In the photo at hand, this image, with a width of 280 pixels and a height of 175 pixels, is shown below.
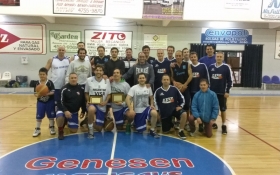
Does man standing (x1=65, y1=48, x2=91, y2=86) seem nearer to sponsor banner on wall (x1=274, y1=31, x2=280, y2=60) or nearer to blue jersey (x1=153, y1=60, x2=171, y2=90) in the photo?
blue jersey (x1=153, y1=60, x2=171, y2=90)

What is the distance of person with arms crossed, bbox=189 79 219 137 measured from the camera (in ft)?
15.0

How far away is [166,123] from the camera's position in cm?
471

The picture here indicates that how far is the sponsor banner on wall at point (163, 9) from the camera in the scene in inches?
373

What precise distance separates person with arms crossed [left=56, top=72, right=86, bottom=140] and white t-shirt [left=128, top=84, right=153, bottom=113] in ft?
2.98

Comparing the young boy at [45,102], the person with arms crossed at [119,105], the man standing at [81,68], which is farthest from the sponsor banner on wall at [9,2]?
the person with arms crossed at [119,105]

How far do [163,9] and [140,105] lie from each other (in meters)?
5.94

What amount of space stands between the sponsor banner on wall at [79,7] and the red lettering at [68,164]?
7.16 m

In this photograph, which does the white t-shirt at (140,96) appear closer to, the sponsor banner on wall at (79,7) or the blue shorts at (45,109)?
the blue shorts at (45,109)

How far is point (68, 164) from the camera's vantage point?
3213 millimetres

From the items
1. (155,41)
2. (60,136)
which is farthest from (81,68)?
(155,41)

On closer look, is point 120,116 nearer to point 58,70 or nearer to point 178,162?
point 58,70

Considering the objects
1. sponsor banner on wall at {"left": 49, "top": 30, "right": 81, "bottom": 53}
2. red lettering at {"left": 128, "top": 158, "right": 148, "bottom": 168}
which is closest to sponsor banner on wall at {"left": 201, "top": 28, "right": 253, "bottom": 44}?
sponsor banner on wall at {"left": 49, "top": 30, "right": 81, "bottom": 53}

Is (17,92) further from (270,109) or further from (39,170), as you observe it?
(270,109)

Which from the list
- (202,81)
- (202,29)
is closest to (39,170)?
(202,81)
